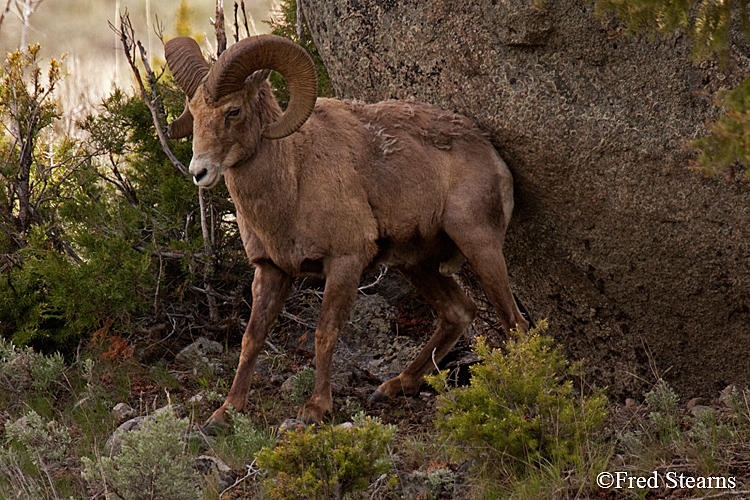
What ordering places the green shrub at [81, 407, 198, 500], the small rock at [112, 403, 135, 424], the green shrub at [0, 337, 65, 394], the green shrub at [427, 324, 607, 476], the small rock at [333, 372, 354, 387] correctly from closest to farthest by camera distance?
the green shrub at [81, 407, 198, 500] → the green shrub at [427, 324, 607, 476] → the small rock at [112, 403, 135, 424] → the green shrub at [0, 337, 65, 394] → the small rock at [333, 372, 354, 387]

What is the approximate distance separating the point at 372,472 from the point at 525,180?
276 centimetres

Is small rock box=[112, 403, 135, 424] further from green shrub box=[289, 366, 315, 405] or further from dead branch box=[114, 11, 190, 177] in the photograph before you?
dead branch box=[114, 11, 190, 177]

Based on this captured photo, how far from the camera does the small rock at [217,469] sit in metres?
4.74

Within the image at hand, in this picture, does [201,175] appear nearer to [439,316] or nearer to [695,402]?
[439,316]

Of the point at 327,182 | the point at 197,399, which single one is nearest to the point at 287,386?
the point at 197,399

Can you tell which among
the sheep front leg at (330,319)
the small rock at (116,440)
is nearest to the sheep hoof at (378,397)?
the sheep front leg at (330,319)

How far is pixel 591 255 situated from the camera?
6.09 m

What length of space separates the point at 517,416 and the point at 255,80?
8.65ft

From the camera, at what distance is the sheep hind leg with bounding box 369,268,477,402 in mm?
6617

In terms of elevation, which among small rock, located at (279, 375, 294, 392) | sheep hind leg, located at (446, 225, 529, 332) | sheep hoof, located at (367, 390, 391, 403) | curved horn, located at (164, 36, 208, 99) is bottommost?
sheep hoof, located at (367, 390, 391, 403)

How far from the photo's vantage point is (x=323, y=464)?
159 inches

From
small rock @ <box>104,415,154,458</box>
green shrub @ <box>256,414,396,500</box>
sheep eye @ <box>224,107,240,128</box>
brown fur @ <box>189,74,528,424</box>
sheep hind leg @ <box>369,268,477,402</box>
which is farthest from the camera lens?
sheep hind leg @ <box>369,268,477,402</box>

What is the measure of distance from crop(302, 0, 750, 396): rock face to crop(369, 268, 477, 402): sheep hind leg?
0.51m

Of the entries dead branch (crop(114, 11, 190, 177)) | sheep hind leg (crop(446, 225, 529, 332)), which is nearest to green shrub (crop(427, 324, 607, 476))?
sheep hind leg (crop(446, 225, 529, 332))
